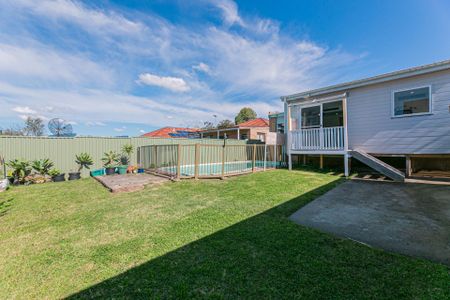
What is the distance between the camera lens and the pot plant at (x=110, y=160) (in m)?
9.15

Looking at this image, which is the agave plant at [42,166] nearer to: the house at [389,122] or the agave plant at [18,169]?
the agave plant at [18,169]

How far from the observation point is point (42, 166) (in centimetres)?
791

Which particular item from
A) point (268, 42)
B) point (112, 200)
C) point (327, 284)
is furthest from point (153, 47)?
point (327, 284)

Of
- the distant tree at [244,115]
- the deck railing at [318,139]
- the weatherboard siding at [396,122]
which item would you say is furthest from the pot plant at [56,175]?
the distant tree at [244,115]

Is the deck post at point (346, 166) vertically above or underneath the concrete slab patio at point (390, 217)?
above

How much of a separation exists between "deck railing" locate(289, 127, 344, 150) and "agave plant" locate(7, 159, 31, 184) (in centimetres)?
1096

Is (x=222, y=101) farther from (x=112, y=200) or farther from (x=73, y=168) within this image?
Result: (x=112, y=200)

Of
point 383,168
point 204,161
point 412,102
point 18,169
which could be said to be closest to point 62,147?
point 18,169

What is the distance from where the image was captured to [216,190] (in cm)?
581

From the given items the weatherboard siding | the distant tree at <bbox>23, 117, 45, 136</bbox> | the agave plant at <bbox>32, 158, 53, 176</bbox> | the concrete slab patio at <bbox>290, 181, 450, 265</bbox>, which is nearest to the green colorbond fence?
the agave plant at <bbox>32, 158, 53, 176</bbox>

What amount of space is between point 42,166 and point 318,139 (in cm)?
1152

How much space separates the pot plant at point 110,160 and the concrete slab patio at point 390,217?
853 cm

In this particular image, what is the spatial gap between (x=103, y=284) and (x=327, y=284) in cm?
220

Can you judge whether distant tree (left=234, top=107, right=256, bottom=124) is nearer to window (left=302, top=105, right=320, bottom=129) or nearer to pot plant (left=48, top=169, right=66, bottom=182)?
window (left=302, top=105, right=320, bottom=129)
